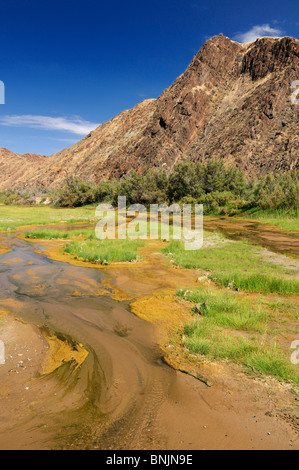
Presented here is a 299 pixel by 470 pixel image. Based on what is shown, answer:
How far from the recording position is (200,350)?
5027mm

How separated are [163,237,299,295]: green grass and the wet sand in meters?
4.06

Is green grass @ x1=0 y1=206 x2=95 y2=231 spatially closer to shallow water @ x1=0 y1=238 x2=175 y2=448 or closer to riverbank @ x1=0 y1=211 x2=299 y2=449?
shallow water @ x1=0 y1=238 x2=175 y2=448

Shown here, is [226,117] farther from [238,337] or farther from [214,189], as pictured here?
[238,337]

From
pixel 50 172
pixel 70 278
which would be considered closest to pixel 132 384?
pixel 70 278

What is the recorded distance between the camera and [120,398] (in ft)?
12.9

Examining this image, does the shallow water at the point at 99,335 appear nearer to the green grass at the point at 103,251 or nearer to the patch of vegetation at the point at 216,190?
the green grass at the point at 103,251

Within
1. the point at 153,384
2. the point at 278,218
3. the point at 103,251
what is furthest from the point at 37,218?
the point at 153,384

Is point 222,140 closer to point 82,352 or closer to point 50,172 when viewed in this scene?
point 82,352

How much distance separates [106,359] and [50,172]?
422 ft

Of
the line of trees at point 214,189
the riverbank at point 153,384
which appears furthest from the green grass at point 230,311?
the line of trees at point 214,189

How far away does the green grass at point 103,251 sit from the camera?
1367 cm

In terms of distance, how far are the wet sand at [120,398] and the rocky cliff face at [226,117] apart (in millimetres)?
48166

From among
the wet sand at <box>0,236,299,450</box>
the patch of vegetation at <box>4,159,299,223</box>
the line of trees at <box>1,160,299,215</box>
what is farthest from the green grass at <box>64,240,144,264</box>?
the line of trees at <box>1,160,299,215</box>

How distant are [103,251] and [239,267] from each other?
24.8ft
